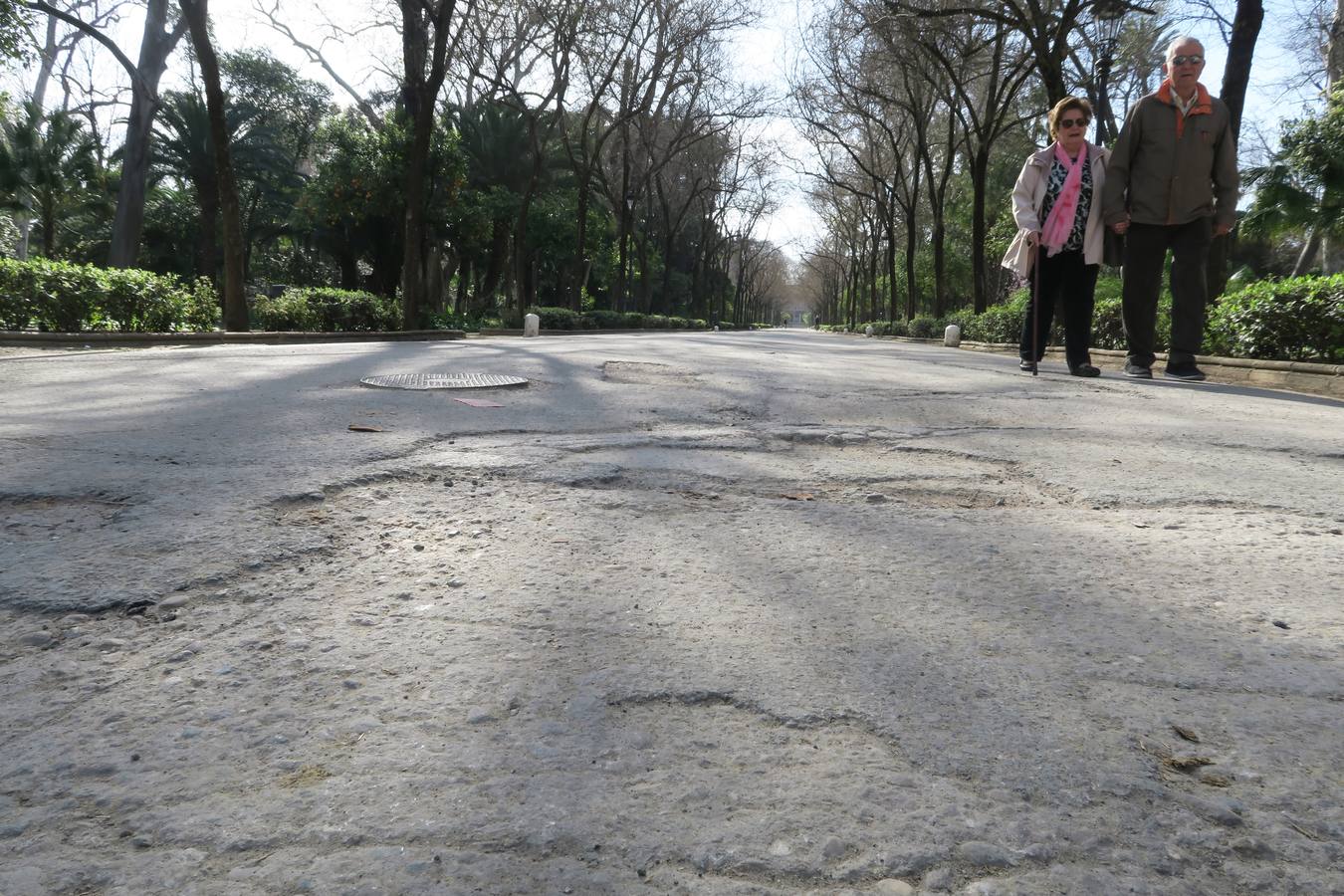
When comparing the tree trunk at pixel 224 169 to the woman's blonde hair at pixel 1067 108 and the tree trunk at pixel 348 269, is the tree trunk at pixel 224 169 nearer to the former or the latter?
the tree trunk at pixel 348 269

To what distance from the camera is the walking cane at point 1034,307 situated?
264 inches

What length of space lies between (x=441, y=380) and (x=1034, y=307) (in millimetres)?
4534

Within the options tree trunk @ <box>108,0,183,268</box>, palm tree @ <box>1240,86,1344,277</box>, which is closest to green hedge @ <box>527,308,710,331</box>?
tree trunk @ <box>108,0,183,268</box>

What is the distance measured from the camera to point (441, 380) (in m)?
5.04

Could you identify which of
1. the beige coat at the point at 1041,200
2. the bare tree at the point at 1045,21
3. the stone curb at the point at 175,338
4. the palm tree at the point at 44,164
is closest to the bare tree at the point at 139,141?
the palm tree at the point at 44,164

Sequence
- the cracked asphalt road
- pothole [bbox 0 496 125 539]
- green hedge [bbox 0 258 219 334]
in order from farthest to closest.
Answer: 1. green hedge [bbox 0 258 219 334]
2. pothole [bbox 0 496 125 539]
3. the cracked asphalt road

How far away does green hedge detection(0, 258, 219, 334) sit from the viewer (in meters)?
10.2

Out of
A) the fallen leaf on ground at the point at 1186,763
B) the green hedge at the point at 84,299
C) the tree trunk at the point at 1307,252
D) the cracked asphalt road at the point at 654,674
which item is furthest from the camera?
the tree trunk at the point at 1307,252

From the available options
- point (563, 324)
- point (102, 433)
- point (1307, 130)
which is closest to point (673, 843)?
point (102, 433)

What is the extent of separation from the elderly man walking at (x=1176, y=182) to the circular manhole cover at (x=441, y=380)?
14.6 feet

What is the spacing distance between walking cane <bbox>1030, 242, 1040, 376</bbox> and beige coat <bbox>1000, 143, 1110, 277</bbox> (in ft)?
0.29

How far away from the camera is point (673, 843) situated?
985 mm

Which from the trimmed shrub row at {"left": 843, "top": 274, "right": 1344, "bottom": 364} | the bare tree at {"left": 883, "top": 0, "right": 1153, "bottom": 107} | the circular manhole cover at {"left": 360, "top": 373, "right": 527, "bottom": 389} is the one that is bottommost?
the circular manhole cover at {"left": 360, "top": 373, "right": 527, "bottom": 389}

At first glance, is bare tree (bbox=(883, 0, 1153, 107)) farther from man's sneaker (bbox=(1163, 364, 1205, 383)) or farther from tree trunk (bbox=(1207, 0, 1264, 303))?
man's sneaker (bbox=(1163, 364, 1205, 383))
